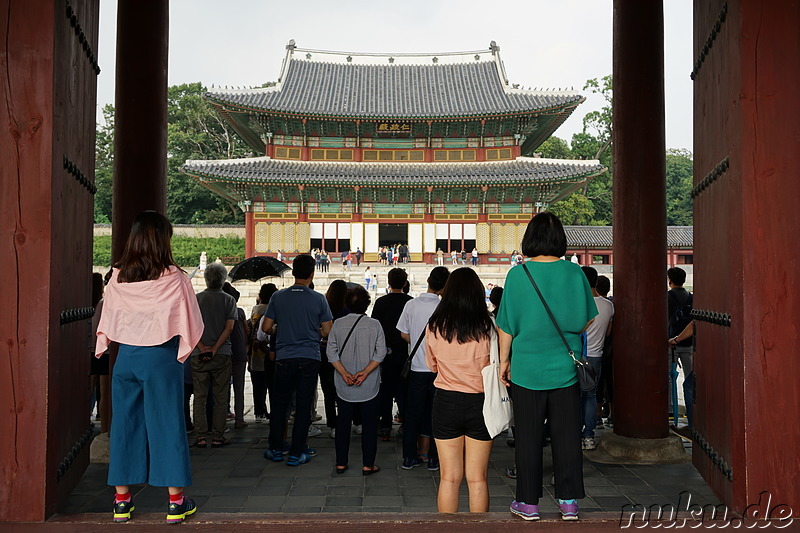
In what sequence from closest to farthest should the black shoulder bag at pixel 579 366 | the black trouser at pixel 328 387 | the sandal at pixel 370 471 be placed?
the black shoulder bag at pixel 579 366
the sandal at pixel 370 471
the black trouser at pixel 328 387

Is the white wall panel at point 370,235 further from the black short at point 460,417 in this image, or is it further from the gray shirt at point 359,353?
the black short at point 460,417

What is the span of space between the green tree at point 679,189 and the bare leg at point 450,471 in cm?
4785

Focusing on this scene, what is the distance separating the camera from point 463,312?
3.02 m

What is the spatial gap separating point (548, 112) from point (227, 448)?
70.5ft

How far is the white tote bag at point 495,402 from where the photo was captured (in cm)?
280

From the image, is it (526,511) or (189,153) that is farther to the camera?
(189,153)

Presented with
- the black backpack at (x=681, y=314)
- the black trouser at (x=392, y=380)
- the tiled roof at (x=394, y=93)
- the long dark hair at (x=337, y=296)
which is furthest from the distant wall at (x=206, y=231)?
the black backpack at (x=681, y=314)

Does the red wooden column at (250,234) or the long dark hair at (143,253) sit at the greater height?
the red wooden column at (250,234)

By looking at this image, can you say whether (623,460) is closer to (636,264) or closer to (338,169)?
(636,264)

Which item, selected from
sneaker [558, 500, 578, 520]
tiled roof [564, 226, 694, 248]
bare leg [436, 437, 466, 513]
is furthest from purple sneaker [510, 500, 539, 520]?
tiled roof [564, 226, 694, 248]

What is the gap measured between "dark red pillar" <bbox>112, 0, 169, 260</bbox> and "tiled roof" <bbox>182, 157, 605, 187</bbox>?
59.5 ft

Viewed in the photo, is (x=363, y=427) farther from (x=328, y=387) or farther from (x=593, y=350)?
(x=593, y=350)

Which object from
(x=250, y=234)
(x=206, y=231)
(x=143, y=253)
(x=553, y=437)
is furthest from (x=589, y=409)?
(x=206, y=231)

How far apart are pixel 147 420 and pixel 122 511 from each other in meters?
0.43
